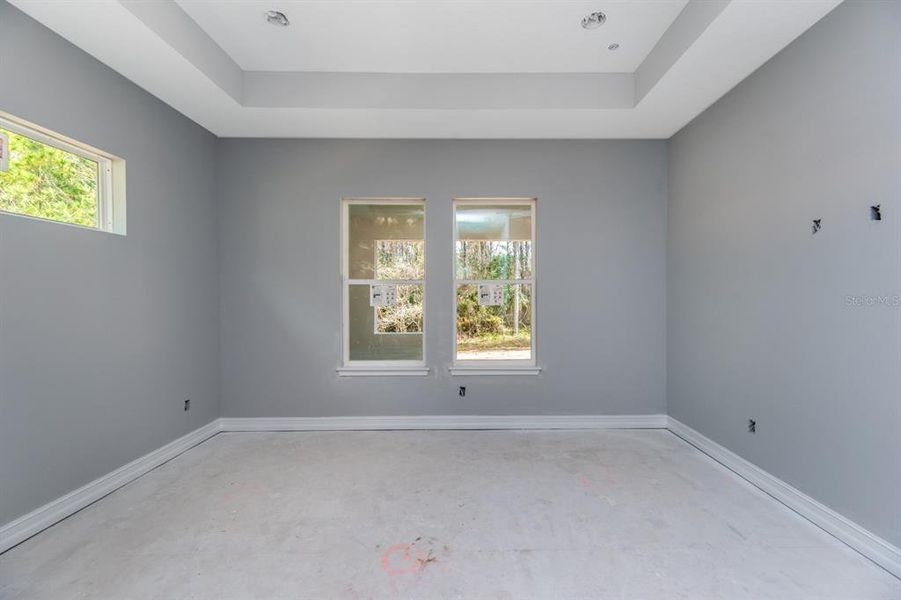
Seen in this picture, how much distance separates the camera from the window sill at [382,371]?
3453 millimetres

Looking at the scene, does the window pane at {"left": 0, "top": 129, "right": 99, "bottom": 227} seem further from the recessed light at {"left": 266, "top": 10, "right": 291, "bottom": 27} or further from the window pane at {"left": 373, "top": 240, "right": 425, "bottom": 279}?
the window pane at {"left": 373, "top": 240, "right": 425, "bottom": 279}

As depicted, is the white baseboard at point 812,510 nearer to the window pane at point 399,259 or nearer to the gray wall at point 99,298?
the window pane at point 399,259

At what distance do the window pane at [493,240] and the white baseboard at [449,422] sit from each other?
1.38 m

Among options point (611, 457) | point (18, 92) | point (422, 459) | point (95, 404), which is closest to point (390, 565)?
point (422, 459)

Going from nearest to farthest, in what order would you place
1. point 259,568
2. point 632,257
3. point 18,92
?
1. point 259,568
2. point 18,92
3. point 632,257

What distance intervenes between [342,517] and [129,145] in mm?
2877

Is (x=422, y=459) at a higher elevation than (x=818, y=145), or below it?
below

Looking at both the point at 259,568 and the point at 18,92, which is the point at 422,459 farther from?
the point at 18,92

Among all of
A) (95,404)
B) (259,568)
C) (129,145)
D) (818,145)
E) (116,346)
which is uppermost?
(129,145)

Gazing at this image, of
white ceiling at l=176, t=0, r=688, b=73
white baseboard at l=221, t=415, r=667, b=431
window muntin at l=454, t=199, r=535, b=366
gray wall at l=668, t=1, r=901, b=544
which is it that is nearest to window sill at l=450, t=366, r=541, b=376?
window muntin at l=454, t=199, r=535, b=366

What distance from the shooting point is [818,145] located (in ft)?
6.63

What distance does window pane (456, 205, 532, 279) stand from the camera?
3.59 meters

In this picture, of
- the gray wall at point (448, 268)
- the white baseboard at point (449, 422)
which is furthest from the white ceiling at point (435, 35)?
the white baseboard at point (449, 422)

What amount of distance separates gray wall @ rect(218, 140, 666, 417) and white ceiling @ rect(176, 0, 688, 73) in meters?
0.76
